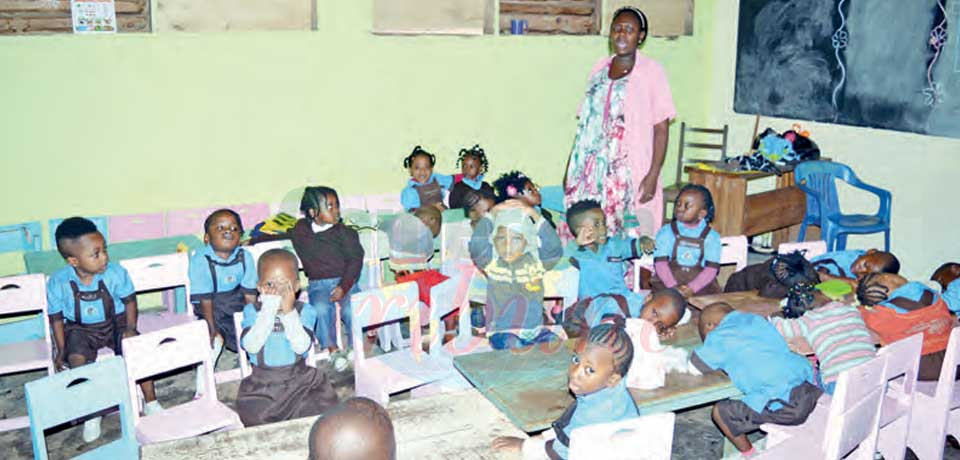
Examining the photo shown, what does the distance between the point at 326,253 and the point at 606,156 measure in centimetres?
181

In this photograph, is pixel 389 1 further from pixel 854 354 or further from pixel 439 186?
pixel 854 354

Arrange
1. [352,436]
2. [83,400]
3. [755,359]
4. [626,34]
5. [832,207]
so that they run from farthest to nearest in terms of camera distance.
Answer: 1. [832,207]
2. [626,34]
3. [755,359]
4. [83,400]
5. [352,436]

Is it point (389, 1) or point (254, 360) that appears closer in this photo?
point (254, 360)

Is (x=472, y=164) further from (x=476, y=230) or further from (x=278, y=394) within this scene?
(x=278, y=394)

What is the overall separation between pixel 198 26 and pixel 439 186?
1948mm

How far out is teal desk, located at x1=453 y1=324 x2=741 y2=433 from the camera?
266 cm

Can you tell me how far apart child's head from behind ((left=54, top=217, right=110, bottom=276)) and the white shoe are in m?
0.72

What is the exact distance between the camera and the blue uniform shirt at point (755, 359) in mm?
2988

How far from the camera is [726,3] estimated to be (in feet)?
24.3

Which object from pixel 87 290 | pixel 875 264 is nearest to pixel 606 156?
pixel 875 264

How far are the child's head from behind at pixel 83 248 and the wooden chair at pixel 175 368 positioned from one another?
34.3 inches

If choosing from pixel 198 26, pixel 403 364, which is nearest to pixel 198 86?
pixel 198 26

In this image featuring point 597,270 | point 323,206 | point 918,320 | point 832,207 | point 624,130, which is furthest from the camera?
point 832,207

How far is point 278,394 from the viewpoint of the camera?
10.8ft
